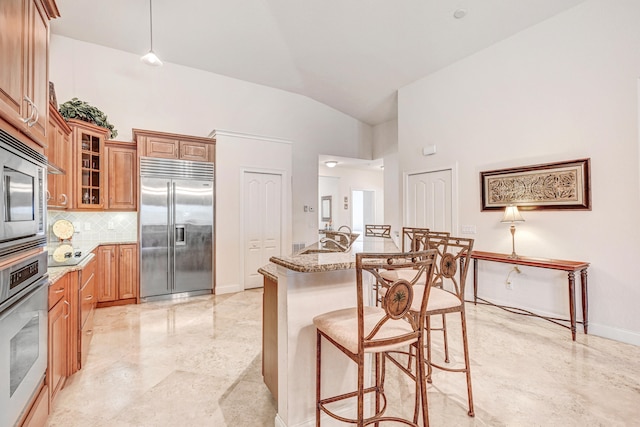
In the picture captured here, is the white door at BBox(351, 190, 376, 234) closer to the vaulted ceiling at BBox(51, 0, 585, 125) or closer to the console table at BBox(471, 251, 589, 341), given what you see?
the vaulted ceiling at BBox(51, 0, 585, 125)

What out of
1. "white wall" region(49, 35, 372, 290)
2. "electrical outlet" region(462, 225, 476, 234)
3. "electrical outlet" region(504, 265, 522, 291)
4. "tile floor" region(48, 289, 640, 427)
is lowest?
"tile floor" region(48, 289, 640, 427)

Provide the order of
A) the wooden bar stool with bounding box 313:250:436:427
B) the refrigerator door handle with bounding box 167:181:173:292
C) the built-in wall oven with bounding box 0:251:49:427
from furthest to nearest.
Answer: the refrigerator door handle with bounding box 167:181:173:292, the wooden bar stool with bounding box 313:250:436:427, the built-in wall oven with bounding box 0:251:49:427

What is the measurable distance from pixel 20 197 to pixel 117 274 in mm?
3480

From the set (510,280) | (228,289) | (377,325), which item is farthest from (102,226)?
(510,280)

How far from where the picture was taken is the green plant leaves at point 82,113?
384cm

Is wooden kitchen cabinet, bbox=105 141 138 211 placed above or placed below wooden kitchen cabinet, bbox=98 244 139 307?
above

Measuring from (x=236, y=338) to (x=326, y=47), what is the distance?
427 centimetres

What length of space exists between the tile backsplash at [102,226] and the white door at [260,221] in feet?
5.46

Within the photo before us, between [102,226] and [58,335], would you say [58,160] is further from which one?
[58,335]

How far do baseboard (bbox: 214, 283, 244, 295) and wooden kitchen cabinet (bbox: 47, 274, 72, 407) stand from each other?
2514 millimetres

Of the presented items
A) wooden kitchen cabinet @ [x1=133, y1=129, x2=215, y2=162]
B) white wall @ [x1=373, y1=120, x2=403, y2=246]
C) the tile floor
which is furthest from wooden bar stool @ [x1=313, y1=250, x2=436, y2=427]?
white wall @ [x1=373, y1=120, x2=403, y2=246]

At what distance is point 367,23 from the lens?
400 centimetres

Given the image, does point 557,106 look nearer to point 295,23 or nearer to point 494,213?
point 494,213

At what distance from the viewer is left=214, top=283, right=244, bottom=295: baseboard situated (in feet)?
15.6
